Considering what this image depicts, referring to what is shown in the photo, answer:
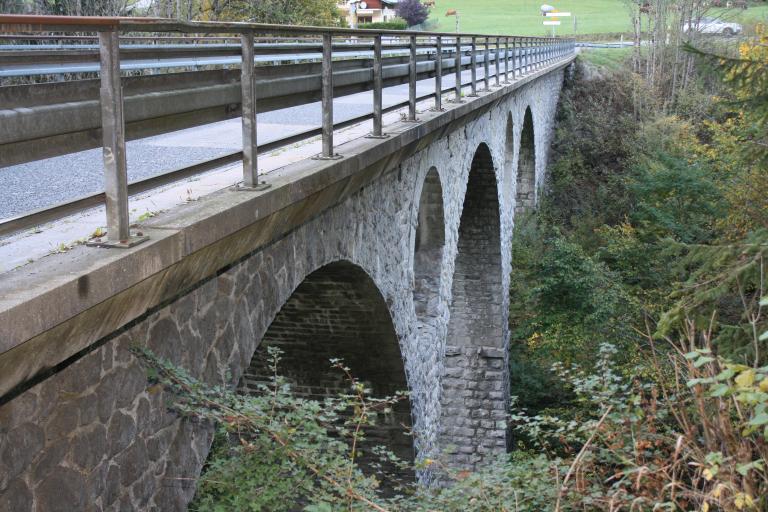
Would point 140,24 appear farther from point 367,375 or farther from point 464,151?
point 464,151

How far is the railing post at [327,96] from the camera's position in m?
5.64

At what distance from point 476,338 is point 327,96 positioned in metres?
13.5

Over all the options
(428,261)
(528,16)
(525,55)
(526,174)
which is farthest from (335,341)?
(528,16)

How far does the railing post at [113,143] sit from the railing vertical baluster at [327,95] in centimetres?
227

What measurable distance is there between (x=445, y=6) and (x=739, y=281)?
265 feet

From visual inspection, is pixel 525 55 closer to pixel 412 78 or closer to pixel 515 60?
pixel 515 60

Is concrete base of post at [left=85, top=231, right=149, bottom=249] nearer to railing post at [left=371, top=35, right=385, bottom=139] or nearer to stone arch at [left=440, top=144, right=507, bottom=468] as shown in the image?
railing post at [left=371, top=35, right=385, bottom=139]

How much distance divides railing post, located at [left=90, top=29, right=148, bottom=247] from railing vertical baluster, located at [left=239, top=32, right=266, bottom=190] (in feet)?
3.64

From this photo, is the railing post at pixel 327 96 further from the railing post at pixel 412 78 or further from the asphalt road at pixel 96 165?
the railing post at pixel 412 78

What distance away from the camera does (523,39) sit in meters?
20.9

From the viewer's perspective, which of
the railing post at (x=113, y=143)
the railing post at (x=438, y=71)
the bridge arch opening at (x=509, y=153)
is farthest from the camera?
the bridge arch opening at (x=509, y=153)

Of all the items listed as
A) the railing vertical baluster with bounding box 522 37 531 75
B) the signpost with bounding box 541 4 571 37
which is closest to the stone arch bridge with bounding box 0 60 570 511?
the railing vertical baluster with bounding box 522 37 531 75

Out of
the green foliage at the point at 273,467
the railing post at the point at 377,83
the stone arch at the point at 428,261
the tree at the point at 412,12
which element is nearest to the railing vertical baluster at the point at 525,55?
the stone arch at the point at 428,261

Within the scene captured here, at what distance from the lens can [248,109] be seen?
4645mm
